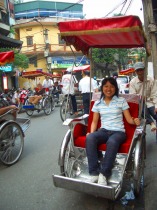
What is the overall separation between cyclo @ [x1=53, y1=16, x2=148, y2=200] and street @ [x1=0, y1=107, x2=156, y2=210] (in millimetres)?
263

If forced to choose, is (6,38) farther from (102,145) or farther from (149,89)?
(102,145)

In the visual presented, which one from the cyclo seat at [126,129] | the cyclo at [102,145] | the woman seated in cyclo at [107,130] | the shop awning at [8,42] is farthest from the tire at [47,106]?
the woman seated in cyclo at [107,130]

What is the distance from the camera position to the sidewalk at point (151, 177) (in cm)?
317

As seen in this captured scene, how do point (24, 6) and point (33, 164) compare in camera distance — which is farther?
point (24, 6)

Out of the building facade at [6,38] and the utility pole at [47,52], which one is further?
the utility pole at [47,52]

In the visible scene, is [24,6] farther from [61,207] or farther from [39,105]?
[61,207]

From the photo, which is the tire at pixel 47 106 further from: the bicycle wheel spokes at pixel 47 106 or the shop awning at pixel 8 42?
the shop awning at pixel 8 42

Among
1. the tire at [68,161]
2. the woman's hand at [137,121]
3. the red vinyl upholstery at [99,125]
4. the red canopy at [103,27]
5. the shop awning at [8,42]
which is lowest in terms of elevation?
the tire at [68,161]

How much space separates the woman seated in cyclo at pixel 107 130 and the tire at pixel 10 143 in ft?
5.72

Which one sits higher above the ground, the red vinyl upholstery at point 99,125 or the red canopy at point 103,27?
the red canopy at point 103,27

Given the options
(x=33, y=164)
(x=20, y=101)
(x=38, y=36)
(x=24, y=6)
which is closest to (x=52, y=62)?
(x=38, y=36)

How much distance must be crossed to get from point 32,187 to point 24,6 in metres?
34.3

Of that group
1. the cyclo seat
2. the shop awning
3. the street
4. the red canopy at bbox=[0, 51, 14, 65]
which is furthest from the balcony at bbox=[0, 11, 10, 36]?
the cyclo seat

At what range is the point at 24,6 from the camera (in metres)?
34.4
